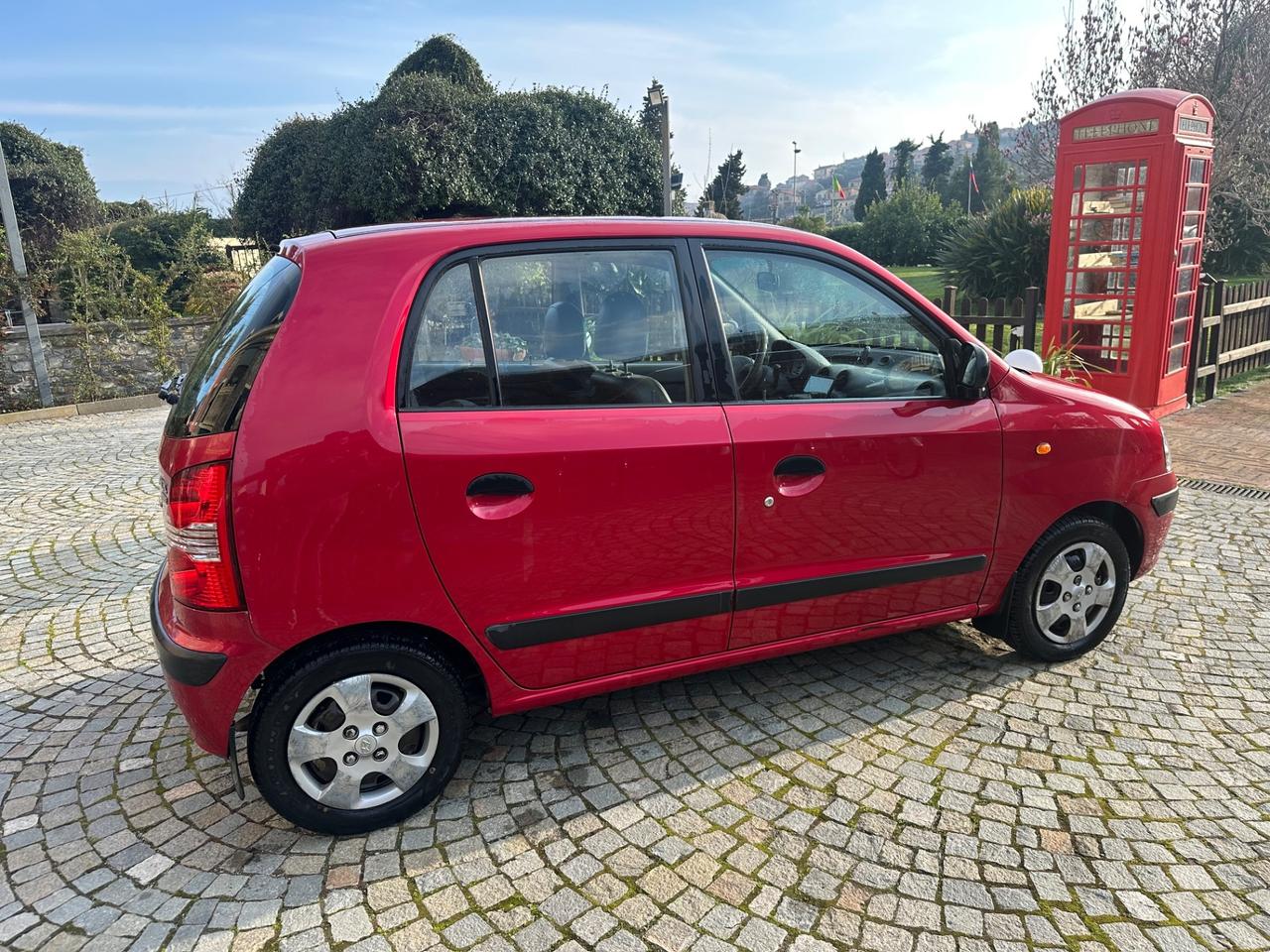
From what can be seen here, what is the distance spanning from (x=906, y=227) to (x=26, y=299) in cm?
2830

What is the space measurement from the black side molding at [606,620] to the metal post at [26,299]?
38.2 feet

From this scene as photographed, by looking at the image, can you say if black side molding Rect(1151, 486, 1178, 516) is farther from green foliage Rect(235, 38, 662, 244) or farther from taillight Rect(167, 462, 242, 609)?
green foliage Rect(235, 38, 662, 244)

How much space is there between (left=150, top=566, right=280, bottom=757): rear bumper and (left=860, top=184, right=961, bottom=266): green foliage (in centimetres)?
3138

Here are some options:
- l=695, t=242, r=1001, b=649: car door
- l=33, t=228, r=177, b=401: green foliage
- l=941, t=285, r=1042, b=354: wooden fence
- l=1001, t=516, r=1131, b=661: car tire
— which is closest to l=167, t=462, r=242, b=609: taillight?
l=695, t=242, r=1001, b=649: car door

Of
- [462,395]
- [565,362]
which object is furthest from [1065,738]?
[462,395]

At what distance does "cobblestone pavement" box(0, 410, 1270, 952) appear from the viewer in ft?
7.70

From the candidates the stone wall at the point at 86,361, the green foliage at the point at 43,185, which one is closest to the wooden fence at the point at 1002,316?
the stone wall at the point at 86,361

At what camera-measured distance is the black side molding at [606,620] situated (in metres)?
2.80

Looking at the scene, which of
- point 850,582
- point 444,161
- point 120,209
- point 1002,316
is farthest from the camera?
point 120,209

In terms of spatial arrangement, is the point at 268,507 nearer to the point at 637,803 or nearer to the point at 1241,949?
the point at 637,803


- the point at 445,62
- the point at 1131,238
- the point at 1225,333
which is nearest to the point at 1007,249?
the point at 1225,333

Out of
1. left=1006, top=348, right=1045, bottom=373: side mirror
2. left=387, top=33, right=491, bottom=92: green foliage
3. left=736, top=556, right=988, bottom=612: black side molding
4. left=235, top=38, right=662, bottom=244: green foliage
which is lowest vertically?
left=736, top=556, right=988, bottom=612: black side molding

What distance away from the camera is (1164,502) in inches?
151

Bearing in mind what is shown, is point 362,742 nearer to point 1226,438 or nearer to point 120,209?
point 1226,438
